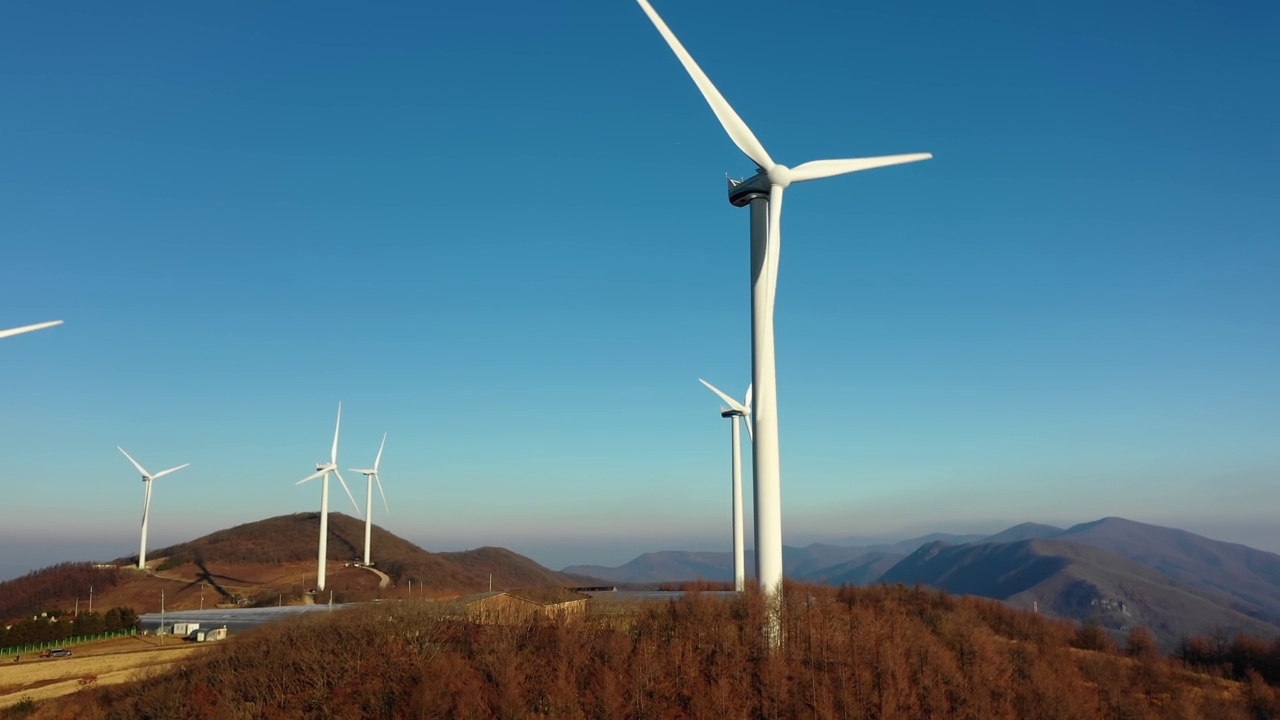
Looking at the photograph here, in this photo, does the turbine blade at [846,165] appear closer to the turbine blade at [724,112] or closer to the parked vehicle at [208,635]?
the turbine blade at [724,112]

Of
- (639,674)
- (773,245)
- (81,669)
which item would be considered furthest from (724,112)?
(81,669)

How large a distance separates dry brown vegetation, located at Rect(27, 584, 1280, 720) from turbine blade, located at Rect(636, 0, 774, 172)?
29.9m

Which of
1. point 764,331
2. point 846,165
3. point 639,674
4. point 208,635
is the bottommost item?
point 208,635

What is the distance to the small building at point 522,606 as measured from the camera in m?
73.1

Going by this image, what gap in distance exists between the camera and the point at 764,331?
53531 mm

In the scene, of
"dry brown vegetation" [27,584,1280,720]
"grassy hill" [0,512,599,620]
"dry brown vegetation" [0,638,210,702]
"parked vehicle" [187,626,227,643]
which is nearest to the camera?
"dry brown vegetation" [27,584,1280,720]

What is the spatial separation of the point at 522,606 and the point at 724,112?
172 ft

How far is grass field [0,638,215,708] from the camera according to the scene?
68812 millimetres

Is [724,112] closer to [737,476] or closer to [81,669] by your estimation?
[737,476]

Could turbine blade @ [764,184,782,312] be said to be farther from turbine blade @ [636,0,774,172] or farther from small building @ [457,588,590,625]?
small building @ [457,588,590,625]

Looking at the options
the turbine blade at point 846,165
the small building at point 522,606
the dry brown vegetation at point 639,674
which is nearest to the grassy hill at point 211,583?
the small building at point 522,606

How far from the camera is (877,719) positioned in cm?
5853

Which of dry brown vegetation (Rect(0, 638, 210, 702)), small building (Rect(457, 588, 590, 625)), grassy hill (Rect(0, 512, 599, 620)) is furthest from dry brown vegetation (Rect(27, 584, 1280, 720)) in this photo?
grassy hill (Rect(0, 512, 599, 620))

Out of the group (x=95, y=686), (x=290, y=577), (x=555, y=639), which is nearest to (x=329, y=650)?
(x=555, y=639)
